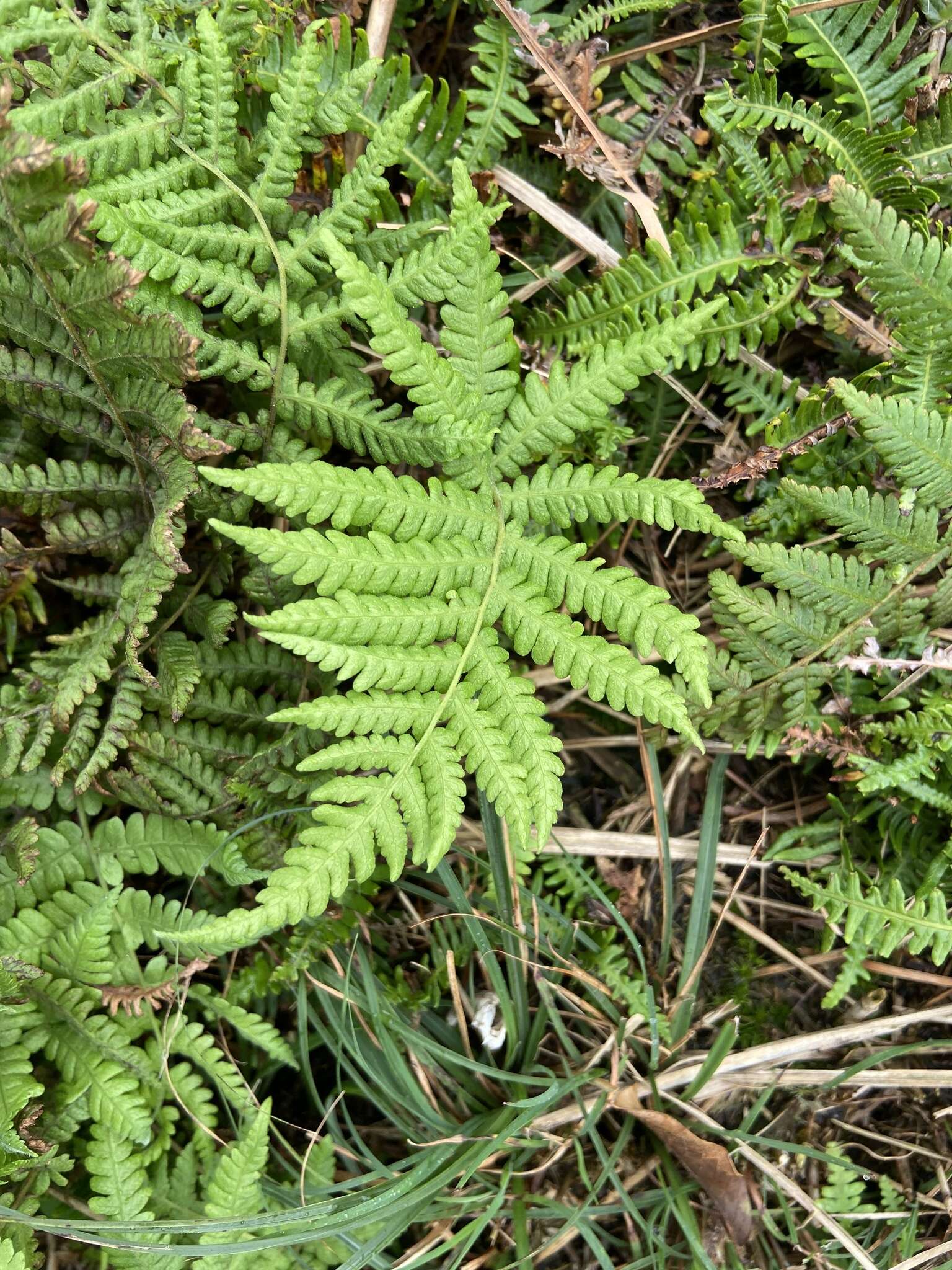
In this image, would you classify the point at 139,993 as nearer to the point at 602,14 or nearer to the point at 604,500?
the point at 604,500

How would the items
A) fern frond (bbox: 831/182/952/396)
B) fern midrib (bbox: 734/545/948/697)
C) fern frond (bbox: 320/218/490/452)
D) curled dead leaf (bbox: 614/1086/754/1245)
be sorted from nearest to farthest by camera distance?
fern frond (bbox: 320/218/490/452) → fern frond (bbox: 831/182/952/396) → fern midrib (bbox: 734/545/948/697) → curled dead leaf (bbox: 614/1086/754/1245)

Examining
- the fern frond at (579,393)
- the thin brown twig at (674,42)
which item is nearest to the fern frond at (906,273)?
the fern frond at (579,393)

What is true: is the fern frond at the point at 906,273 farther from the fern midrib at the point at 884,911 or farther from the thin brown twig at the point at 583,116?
the fern midrib at the point at 884,911

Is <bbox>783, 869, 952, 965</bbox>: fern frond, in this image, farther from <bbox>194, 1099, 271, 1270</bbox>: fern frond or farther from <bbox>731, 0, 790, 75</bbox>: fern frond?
<bbox>731, 0, 790, 75</bbox>: fern frond

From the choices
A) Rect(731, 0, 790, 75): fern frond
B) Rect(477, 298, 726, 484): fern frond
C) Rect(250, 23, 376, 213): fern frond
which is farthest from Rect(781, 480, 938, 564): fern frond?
Rect(250, 23, 376, 213): fern frond

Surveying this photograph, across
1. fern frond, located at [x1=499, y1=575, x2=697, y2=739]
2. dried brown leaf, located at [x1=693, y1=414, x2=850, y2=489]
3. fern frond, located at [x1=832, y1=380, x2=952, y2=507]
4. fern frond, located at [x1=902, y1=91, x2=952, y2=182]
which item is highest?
fern frond, located at [x1=902, y1=91, x2=952, y2=182]

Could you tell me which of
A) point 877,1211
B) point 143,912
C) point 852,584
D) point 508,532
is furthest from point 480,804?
point 877,1211

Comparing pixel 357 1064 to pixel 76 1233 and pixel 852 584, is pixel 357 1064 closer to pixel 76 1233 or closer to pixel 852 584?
pixel 76 1233

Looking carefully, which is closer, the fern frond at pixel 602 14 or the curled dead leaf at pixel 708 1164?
the fern frond at pixel 602 14

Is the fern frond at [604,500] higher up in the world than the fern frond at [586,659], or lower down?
higher up

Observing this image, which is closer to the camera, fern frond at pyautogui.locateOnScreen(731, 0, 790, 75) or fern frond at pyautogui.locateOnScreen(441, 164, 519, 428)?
fern frond at pyautogui.locateOnScreen(441, 164, 519, 428)
